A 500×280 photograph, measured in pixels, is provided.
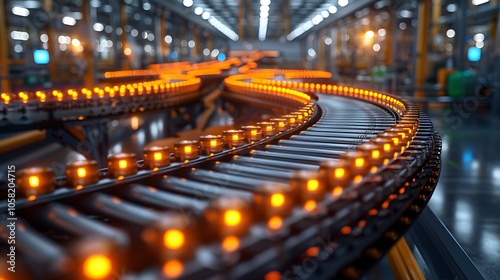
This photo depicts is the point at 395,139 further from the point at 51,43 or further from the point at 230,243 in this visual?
the point at 51,43

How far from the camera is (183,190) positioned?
8.61ft

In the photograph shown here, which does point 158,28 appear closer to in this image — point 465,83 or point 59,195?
point 465,83

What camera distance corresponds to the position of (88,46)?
15.8 meters

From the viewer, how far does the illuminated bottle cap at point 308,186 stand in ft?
6.37

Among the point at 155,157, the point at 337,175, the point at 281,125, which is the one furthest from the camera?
the point at 281,125

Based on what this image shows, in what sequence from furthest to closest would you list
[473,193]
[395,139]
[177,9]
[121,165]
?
[177,9] → [473,193] → [395,139] → [121,165]

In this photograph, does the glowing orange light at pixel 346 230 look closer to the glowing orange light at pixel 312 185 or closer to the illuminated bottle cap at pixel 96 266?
the glowing orange light at pixel 312 185

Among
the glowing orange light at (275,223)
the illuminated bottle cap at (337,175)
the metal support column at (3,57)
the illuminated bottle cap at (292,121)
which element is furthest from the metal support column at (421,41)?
the glowing orange light at (275,223)

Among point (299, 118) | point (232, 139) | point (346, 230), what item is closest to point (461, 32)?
point (299, 118)

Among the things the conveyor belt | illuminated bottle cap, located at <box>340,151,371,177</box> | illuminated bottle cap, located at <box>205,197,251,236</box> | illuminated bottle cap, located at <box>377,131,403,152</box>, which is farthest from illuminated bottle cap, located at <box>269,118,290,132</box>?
illuminated bottle cap, located at <box>205,197,251,236</box>

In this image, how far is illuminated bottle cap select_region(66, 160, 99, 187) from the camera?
8.29 feet

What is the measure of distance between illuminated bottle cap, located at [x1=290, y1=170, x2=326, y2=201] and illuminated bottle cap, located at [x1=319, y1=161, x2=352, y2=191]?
11cm

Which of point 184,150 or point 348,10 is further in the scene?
point 348,10

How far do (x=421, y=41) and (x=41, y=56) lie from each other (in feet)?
51.1
